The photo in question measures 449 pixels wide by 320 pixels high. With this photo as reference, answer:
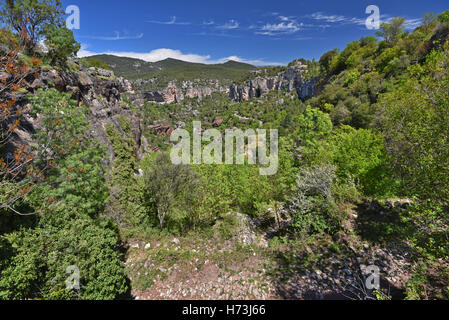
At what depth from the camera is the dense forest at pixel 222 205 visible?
17.7ft

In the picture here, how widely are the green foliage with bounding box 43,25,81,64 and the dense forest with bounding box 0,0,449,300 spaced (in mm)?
225

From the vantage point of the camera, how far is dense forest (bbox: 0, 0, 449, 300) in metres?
5.39

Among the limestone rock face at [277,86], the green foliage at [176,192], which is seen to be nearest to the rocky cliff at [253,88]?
the limestone rock face at [277,86]

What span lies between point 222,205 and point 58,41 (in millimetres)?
28482

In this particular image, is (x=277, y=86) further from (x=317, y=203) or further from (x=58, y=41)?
(x=317, y=203)

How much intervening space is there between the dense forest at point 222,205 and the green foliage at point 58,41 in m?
0.22

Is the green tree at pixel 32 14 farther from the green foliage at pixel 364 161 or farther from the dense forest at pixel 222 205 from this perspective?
the green foliage at pixel 364 161

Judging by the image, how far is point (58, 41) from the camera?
2122 centimetres

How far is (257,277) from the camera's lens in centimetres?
874

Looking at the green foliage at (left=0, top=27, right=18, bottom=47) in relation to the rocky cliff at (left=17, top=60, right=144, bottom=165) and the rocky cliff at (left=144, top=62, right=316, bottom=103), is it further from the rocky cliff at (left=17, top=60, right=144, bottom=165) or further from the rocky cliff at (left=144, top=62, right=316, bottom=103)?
the rocky cliff at (left=144, top=62, right=316, bottom=103)

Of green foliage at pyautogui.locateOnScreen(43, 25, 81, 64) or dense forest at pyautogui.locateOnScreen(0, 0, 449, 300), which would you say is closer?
dense forest at pyautogui.locateOnScreen(0, 0, 449, 300)

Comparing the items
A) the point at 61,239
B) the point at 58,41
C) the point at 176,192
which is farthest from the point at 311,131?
the point at 58,41

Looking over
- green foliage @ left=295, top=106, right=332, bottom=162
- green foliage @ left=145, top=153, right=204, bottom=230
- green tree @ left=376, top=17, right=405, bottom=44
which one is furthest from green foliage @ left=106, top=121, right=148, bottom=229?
green tree @ left=376, top=17, right=405, bottom=44

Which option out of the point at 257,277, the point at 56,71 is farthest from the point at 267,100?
the point at 257,277
